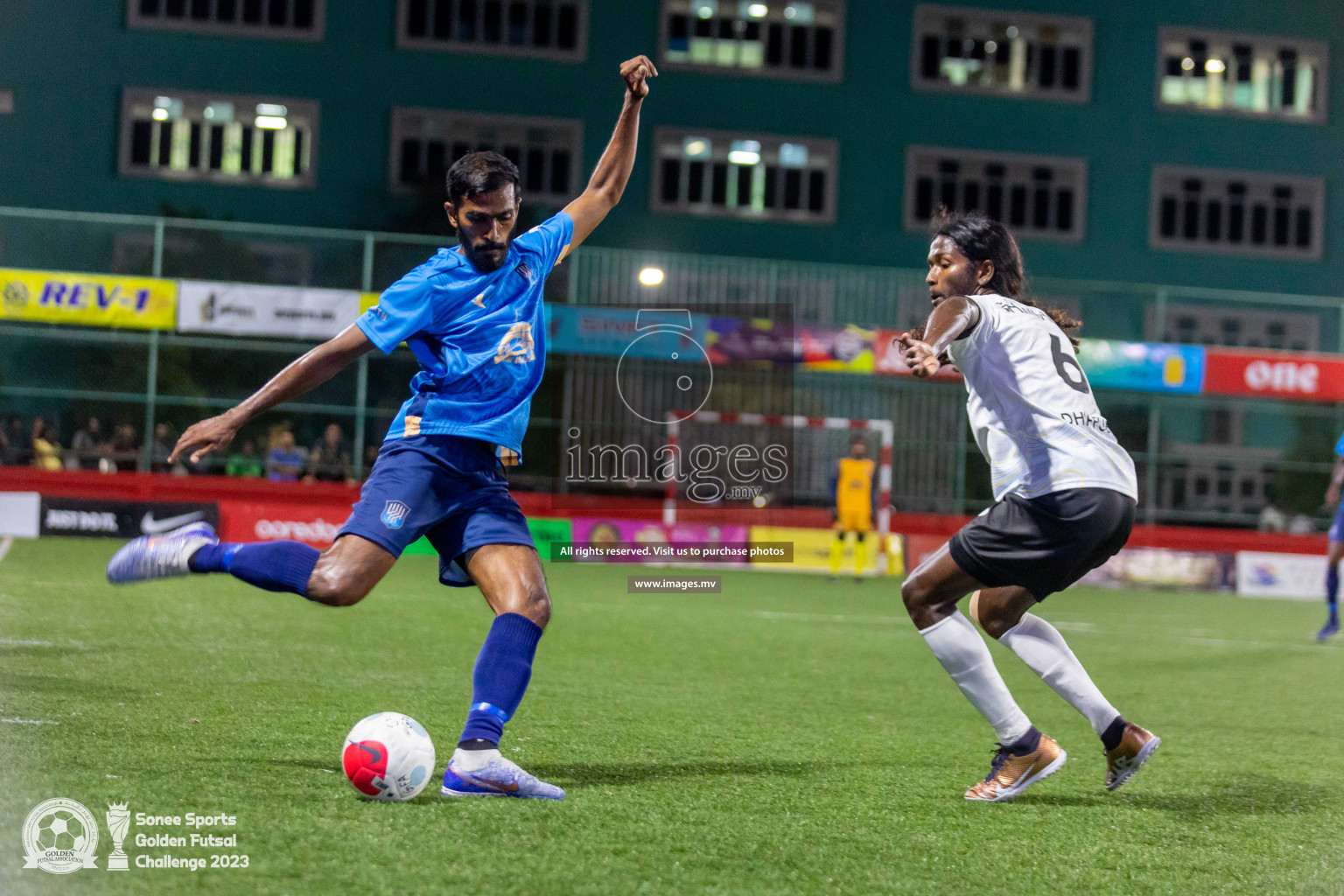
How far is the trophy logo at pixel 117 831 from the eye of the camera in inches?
131

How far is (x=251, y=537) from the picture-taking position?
17.7m

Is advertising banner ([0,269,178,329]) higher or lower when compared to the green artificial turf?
higher

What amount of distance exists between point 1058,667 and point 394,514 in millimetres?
2479

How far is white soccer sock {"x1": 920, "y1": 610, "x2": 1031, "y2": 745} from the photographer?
480cm

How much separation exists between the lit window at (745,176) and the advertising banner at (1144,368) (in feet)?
34.5

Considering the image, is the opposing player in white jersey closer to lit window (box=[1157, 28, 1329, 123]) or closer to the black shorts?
the black shorts

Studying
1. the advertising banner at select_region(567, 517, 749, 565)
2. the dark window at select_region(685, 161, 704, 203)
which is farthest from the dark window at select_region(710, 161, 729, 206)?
the advertising banner at select_region(567, 517, 749, 565)

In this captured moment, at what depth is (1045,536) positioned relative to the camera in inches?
182

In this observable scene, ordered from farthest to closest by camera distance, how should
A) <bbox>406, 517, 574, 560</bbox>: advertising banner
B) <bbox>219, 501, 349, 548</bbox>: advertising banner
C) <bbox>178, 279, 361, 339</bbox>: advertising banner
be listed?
1. <bbox>178, 279, 361, 339</bbox>: advertising banner
2. <bbox>219, 501, 349, 548</bbox>: advertising banner
3. <bbox>406, 517, 574, 560</bbox>: advertising banner

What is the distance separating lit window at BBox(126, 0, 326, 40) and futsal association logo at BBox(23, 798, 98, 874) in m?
28.8

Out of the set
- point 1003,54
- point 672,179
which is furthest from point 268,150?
point 1003,54

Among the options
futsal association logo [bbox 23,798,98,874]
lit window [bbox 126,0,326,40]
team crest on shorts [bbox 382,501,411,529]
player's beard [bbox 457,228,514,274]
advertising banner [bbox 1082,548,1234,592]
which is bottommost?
advertising banner [bbox 1082,548,1234,592]

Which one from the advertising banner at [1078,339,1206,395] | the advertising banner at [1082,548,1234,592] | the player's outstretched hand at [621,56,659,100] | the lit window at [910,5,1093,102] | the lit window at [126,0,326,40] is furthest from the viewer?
the lit window at [910,5,1093,102]

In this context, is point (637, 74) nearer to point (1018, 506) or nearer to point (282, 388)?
point (282, 388)
